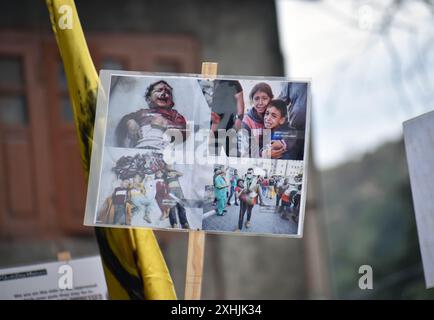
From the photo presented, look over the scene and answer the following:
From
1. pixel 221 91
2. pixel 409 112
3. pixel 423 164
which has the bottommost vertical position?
pixel 423 164

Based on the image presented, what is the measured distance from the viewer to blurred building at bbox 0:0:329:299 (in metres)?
7.42

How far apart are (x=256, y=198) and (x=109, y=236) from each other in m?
0.62

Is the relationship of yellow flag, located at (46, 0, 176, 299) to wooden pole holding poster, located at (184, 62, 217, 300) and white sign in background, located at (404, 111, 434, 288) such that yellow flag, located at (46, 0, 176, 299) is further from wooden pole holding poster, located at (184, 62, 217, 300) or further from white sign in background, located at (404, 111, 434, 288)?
white sign in background, located at (404, 111, 434, 288)

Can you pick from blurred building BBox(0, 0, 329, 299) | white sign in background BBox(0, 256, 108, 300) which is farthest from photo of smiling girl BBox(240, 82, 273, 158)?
blurred building BBox(0, 0, 329, 299)

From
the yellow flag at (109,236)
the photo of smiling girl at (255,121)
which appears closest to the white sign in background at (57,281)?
the yellow flag at (109,236)

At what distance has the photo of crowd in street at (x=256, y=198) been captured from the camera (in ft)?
11.8

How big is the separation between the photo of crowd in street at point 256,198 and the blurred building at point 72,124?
394cm

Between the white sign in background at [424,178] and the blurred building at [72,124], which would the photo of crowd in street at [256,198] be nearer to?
the white sign in background at [424,178]

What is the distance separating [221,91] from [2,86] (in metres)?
4.09

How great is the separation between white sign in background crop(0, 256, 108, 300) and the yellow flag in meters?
0.35
